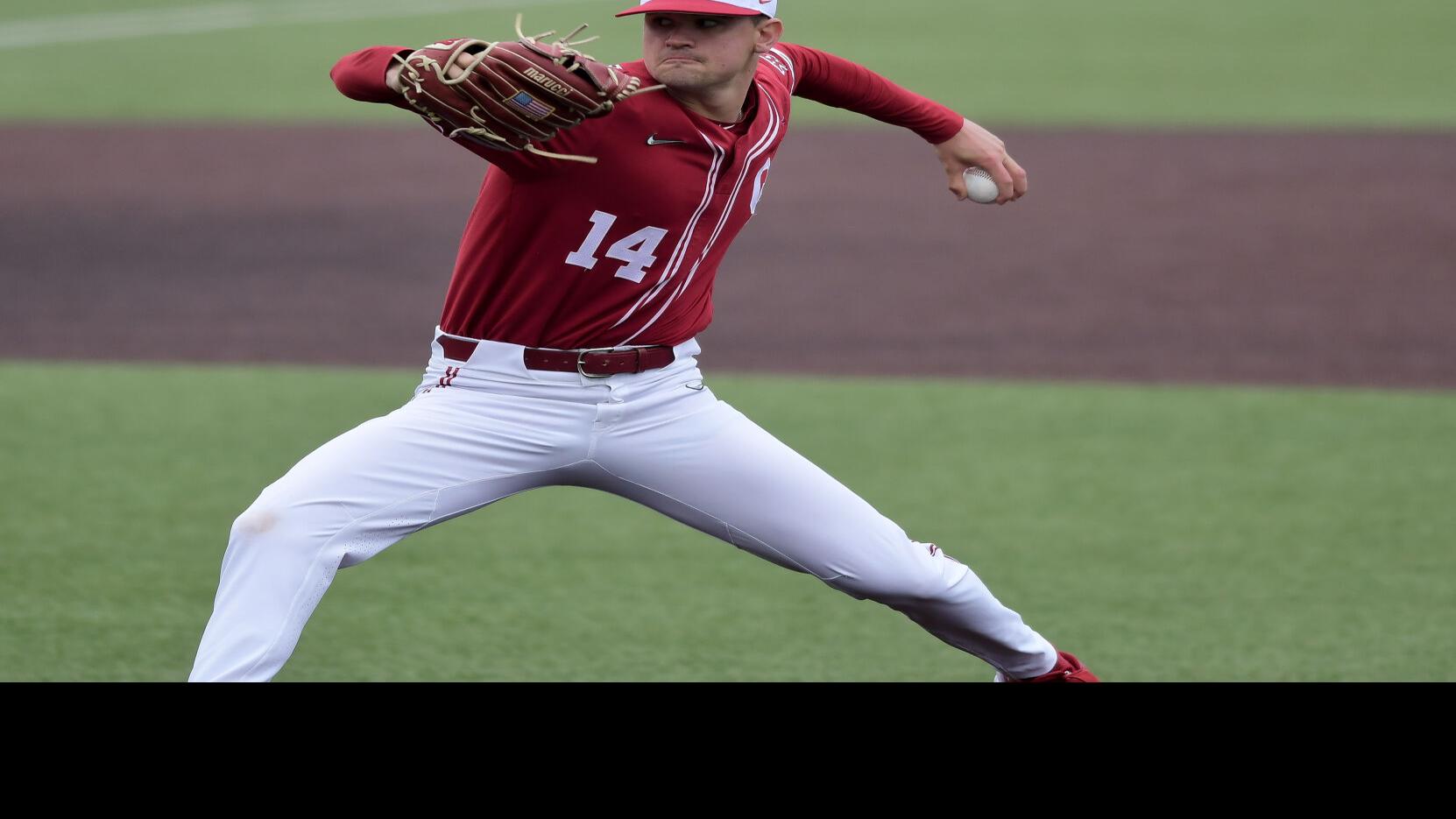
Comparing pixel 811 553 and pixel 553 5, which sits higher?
pixel 553 5

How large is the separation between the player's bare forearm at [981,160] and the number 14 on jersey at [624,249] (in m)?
0.97

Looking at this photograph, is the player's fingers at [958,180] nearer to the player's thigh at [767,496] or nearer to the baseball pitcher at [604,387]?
the baseball pitcher at [604,387]

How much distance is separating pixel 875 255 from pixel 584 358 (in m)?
7.23

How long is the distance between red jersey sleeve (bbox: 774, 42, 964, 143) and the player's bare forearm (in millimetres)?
32

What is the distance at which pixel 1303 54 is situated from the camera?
18391 mm

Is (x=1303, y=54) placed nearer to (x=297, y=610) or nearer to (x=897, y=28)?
(x=897, y=28)

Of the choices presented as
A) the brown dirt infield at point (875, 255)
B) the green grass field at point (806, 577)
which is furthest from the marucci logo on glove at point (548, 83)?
the brown dirt infield at point (875, 255)

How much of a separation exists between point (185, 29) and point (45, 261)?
10.4m

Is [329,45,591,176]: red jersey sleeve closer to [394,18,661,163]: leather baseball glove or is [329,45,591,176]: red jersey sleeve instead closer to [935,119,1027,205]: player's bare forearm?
[394,18,661,163]: leather baseball glove

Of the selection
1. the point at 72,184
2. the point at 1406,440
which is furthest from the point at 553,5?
the point at 1406,440

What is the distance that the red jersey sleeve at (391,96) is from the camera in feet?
11.1

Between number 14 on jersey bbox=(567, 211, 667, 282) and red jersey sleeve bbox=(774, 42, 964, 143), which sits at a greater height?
red jersey sleeve bbox=(774, 42, 964, 143)

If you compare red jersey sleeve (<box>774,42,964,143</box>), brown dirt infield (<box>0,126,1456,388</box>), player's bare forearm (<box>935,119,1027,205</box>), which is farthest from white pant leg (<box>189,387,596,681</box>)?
brown dirt infield (<box>0,126,1456,388</box>)

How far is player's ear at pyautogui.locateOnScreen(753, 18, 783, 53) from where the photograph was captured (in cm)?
389
